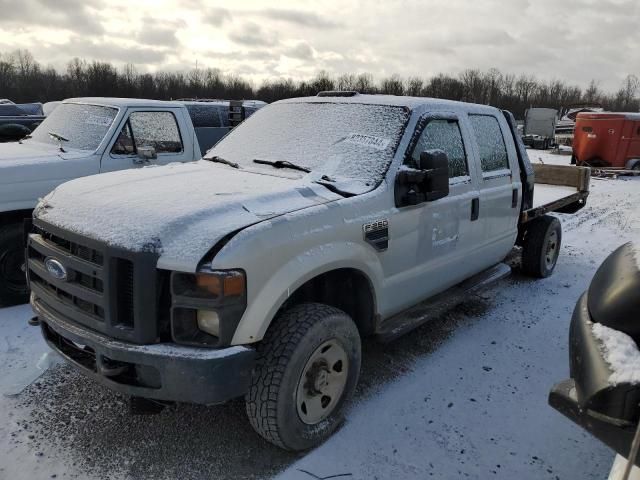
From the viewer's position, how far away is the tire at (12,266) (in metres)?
4.80

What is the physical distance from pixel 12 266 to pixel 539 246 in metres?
5.47

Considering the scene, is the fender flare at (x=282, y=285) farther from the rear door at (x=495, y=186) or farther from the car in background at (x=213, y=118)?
the car in background at (x=213, y=118)

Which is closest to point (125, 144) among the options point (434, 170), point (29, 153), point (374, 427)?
point (29, 153)

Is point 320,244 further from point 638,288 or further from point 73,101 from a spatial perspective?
point 73,101

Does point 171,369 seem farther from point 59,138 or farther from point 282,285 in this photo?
point 59,138

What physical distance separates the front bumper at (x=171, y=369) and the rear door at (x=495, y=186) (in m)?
2.71

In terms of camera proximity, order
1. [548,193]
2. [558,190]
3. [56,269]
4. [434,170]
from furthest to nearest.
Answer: [558,190] < [548,193] < [434,170] < [56,269]

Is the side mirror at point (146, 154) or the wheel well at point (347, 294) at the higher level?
the side mirror at point (146, 154)

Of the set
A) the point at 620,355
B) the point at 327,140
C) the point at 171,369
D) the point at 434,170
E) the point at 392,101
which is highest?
the point at 392,101

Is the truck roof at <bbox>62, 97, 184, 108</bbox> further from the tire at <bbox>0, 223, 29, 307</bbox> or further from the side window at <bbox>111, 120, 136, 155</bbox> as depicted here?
the tire at <bbox>0, 223, 29, 307</bbox>

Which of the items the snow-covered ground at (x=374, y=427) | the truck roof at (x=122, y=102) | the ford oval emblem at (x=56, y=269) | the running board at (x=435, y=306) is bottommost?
the snow-covered ground at (x=374, y=427)

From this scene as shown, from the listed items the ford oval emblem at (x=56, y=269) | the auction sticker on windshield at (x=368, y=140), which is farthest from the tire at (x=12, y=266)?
the auction sticker on windshield at (x=368, y=140)

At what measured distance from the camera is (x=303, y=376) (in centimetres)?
281

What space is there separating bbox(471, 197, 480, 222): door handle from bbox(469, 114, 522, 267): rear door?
3.1 inches
